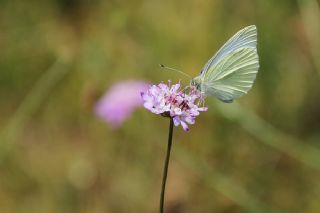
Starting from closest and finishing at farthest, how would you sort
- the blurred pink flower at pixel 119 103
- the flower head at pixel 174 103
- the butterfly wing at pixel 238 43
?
the flower head at pixel 174 103 → the butterfly wing at pixel 238 43 → the blurred pink flower at pixel 119 103

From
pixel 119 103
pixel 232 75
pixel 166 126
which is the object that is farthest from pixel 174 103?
pixel 166 126

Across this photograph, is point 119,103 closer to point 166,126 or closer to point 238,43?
point 166,126

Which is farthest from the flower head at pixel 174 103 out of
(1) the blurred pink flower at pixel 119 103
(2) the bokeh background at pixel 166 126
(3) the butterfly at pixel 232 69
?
(1) the blurred pink flower at pixel 119 103

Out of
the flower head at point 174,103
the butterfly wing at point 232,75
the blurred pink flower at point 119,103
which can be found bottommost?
the flower head at point 174,103

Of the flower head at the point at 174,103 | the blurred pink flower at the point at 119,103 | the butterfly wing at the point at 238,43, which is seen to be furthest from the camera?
the blurred pink flower at the point at 119,103

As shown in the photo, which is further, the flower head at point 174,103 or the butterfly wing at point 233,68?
the butterfly wing at point 233,68

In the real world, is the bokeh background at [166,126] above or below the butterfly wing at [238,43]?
above

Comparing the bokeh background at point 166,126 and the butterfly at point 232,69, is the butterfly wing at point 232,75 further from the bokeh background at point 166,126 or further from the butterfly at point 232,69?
the bokeh background at point 166,126

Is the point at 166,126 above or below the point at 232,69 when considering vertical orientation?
above
